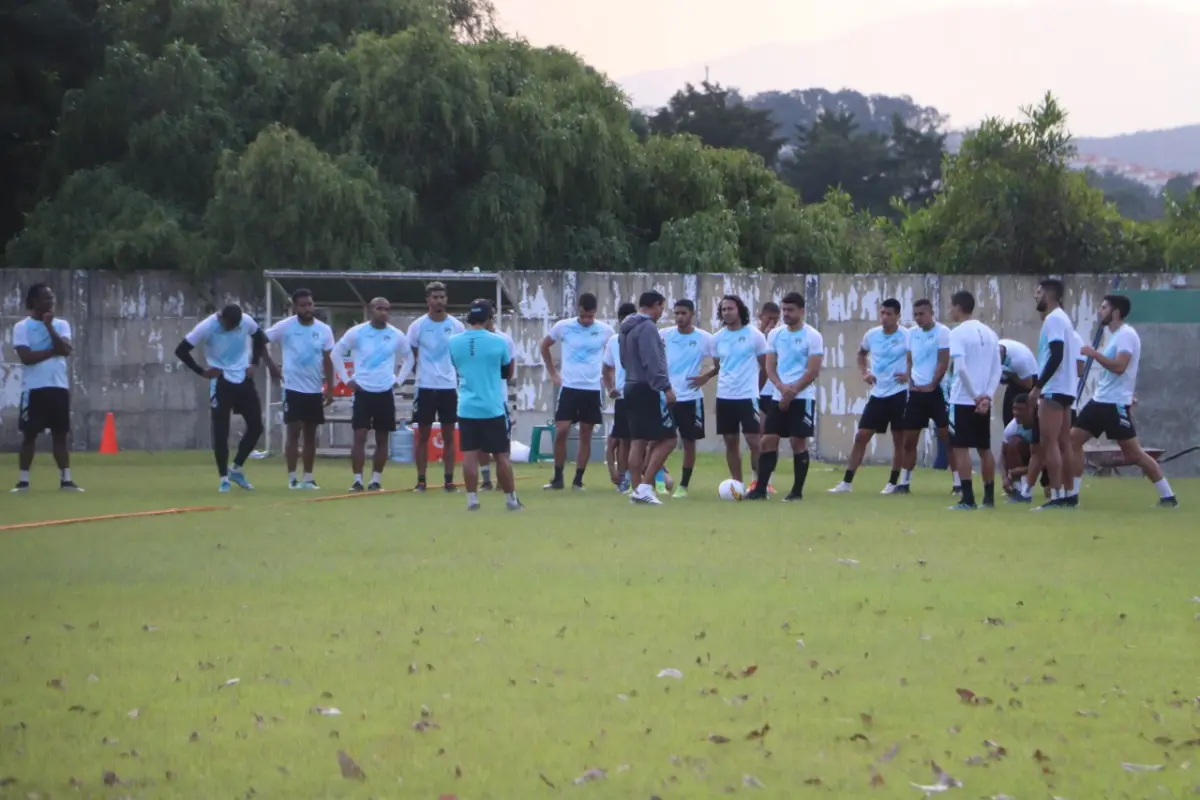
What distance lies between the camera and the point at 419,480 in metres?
19.3

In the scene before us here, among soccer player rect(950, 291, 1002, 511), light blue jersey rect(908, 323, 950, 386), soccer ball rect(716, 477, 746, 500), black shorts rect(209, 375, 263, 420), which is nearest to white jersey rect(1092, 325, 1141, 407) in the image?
soccer player rect(950, 291, 1002, 511)

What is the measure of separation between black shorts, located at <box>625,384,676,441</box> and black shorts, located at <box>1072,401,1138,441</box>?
388 cm

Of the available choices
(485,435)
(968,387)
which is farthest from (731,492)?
(485,435)

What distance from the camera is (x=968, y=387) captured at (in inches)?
661

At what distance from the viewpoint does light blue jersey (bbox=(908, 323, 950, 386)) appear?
18672 mm

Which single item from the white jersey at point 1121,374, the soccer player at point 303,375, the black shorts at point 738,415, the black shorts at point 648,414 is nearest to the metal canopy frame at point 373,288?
the soccer player at point 303,375

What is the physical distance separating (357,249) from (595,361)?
452 inches

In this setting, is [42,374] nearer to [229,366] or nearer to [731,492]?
[229,366]

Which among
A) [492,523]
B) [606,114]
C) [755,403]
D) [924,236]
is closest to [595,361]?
[755,403]

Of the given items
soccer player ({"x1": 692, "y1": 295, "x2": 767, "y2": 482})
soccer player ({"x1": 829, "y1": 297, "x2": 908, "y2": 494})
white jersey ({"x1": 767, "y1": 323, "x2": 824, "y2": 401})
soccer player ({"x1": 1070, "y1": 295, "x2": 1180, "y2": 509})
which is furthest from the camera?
soccer player ({"x1": 829, "y1": 297, "x2": 908, "y2": 494})

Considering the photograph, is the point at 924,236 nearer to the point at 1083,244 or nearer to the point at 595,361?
the point at 1083,244

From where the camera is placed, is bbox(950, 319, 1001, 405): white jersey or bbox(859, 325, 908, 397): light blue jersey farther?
bbox(859, 325, 908, 397): light blue jersey

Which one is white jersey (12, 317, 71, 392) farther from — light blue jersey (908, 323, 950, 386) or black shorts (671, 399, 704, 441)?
light blue jersey (908, 323, 950, 386)

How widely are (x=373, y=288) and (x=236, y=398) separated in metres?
7.91
